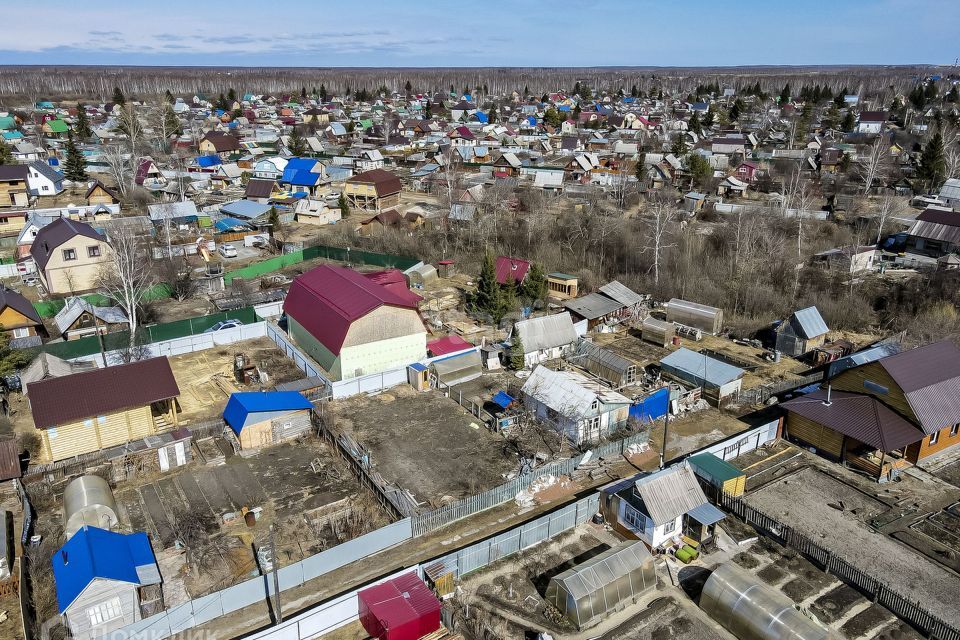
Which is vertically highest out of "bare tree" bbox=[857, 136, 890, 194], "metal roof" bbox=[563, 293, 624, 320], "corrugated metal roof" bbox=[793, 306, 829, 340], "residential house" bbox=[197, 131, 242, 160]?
"bare tree" bbox=[857, 136, 890, 194]

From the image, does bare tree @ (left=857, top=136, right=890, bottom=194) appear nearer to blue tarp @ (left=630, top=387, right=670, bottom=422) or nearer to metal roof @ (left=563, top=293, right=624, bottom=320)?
metal roof @ (left=563, top=293, right=624, bottom=320)

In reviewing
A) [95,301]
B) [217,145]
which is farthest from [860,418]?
[217,145]

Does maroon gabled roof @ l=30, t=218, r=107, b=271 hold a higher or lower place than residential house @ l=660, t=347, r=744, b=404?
higher

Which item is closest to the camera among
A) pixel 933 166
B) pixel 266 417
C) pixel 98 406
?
pixel 98 406

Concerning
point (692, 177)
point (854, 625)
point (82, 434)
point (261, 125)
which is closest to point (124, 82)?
point (261, 125)

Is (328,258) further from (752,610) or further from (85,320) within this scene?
(752,610)

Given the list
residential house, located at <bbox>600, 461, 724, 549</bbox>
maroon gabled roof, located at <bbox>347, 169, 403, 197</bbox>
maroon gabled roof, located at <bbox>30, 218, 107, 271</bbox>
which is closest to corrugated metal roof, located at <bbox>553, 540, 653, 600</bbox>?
residential house, located at <bbox>600, 461, 724, 549</bbox>
